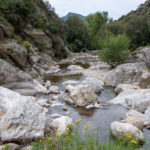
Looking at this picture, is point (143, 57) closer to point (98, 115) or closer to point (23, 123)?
point (98, 115)

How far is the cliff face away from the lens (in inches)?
436

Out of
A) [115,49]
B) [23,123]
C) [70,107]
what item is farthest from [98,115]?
[115,49]

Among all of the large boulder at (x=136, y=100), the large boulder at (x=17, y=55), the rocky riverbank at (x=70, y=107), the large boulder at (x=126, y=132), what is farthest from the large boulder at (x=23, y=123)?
the large boulder at (x=17, y=55)

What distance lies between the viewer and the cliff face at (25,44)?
11.1m

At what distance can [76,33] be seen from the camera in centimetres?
4706

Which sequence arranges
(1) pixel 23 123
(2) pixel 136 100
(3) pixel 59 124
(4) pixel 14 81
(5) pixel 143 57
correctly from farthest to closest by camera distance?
(5) pixel 143 57 < (4) pixel 14 81 < (2) pixel 136 100 < (3) pixel 59 124 < (1) pixel 23 123

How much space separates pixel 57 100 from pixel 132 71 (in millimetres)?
6694

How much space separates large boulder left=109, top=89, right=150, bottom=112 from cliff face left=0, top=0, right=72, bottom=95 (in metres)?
5.03

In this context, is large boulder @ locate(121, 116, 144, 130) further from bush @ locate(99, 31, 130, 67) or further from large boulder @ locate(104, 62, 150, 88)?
bush @ locate(99, 31, 130, 67)

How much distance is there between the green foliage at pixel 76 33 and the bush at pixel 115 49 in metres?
28.4

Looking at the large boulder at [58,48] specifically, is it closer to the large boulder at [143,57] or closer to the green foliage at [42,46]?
the green foliage at [42,46]

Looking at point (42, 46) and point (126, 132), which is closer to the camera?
point (126, 132)

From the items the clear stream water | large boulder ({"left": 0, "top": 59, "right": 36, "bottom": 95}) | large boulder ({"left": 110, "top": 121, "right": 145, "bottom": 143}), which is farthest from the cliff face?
large boulder ({"left": 110, "top": 121, "right": 145, "bottom": 143})

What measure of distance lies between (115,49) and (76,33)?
30.6 metres
